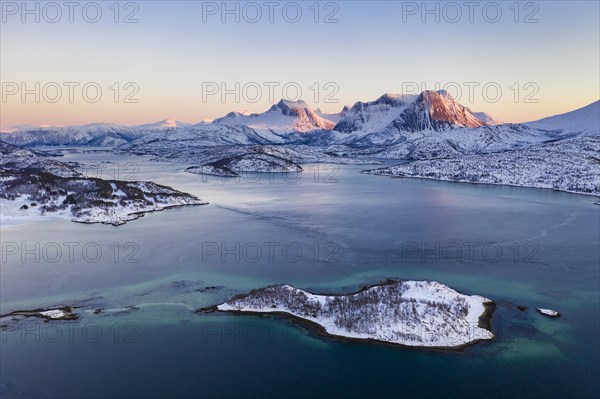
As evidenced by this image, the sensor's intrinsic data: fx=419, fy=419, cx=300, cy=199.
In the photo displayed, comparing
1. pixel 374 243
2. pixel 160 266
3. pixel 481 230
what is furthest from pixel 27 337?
pixel 481 230

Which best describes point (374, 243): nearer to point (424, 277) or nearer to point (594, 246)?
point (424, 277)

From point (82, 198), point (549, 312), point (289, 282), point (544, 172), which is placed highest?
point (544, 172)

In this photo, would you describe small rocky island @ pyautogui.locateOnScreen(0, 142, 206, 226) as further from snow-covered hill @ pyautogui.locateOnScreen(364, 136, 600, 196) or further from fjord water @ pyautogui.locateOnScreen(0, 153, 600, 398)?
snow-covered hill @ pyautogui.locateOnScreen(364, 136, 600, 196)

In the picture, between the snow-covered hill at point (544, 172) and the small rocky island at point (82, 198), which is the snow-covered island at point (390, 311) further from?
the snow-covered hill at point (544, 172)

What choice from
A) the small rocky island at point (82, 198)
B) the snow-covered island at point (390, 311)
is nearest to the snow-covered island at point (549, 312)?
the snow-covered island at point (390, 311)

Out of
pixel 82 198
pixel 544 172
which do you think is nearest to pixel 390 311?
pixel 82 198

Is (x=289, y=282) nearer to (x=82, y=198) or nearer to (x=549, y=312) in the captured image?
(x=549, y=312)

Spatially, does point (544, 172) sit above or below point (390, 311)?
above
